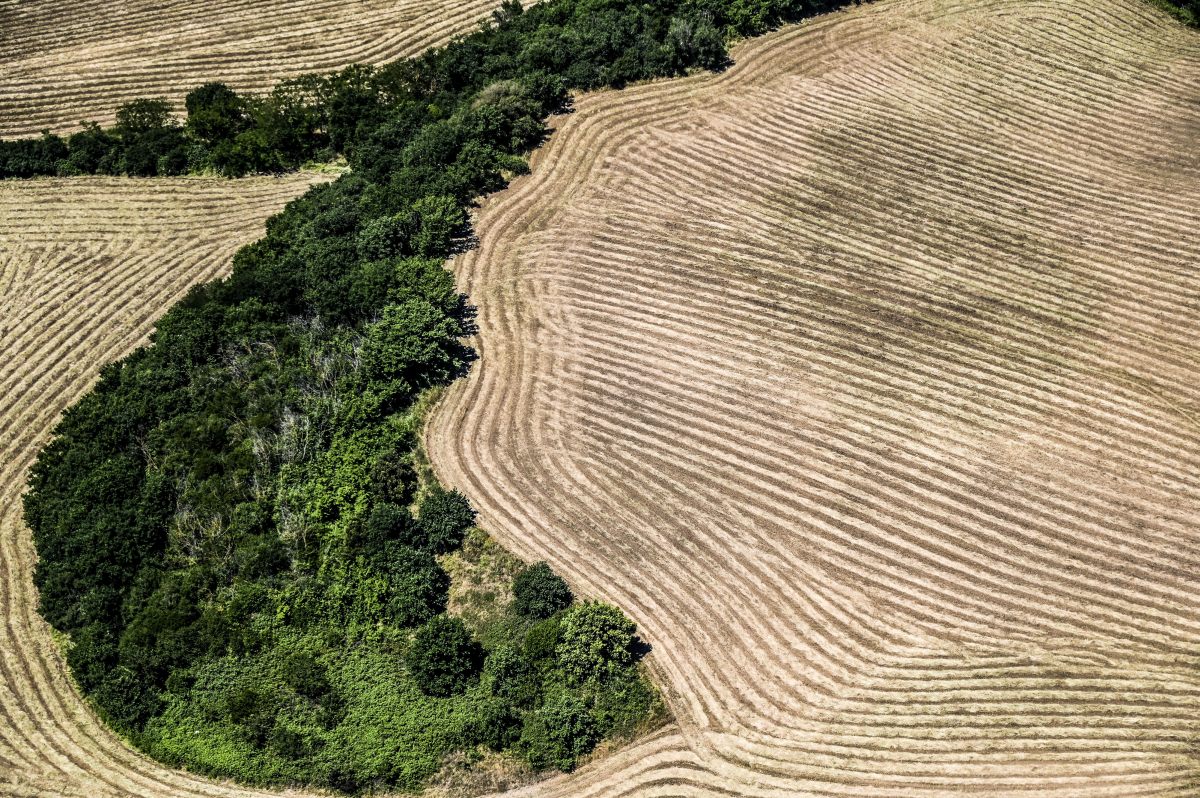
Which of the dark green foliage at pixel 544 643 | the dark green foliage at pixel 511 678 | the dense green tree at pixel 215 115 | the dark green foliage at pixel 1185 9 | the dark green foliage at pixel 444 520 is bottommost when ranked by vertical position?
the dark green foliage at pixel 511 678

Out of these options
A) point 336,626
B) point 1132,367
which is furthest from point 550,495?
point 1132,367

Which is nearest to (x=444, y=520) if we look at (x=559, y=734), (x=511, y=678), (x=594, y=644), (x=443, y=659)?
(x=443, y=659)

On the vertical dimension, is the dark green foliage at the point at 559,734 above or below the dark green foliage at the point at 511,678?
below

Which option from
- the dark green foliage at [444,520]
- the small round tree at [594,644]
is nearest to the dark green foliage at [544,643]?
the small round tree at [594,644]

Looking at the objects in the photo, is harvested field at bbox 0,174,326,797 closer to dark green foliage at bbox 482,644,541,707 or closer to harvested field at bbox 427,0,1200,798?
dark green foliage at bbox 482,644,541,707

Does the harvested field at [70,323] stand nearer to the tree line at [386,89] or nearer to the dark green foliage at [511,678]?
the tree line at [386,89]

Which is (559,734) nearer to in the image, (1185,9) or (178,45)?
(178,45)
